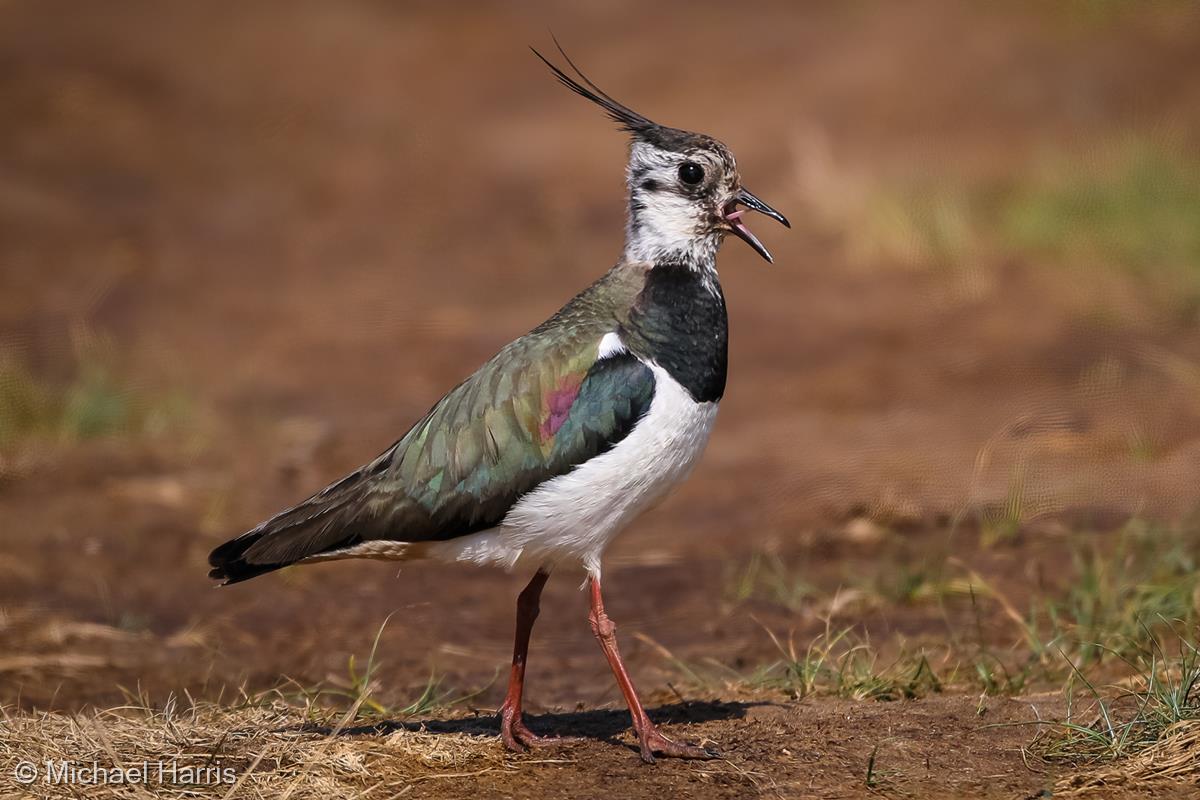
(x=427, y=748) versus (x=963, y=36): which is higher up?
(x=963, y=36)

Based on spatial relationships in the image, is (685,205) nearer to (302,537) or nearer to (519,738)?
(302,537)

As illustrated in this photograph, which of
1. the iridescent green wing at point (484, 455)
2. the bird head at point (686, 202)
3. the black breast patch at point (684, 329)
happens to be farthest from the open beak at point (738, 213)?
the iridescent green wing at point (484, 455)

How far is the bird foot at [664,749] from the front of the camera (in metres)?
4.78

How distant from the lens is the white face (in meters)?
5.38

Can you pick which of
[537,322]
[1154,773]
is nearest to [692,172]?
[1154,773]

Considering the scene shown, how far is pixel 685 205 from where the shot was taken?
5402 mm

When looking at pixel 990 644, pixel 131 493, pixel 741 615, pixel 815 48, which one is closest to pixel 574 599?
pixel 741 615

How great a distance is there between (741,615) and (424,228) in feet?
26.0

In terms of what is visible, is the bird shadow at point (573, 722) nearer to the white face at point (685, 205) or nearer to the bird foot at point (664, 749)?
the bird foot at point (664, 749)

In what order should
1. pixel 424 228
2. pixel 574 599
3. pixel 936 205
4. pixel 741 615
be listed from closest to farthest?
pixel 741 615, pixel 574 599, pixel 936 205, pixel 424 228

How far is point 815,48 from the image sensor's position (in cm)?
1648

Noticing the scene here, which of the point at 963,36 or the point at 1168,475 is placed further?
the point at 963,36

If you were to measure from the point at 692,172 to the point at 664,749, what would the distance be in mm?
1957

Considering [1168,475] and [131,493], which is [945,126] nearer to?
[1168,475]
